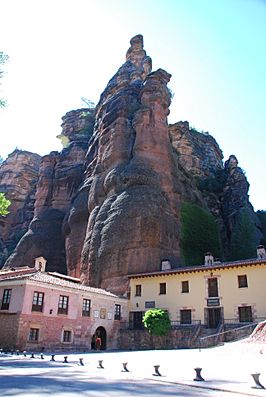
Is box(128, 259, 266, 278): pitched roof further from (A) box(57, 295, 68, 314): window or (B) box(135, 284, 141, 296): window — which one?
(A) box(57, 295, 68, 314): window

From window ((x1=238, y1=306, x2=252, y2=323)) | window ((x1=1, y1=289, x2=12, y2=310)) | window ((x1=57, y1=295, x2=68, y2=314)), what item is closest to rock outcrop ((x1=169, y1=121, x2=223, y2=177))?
window ((x1=238, y1=306, x2=252, y2=323))

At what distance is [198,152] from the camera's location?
71938mm

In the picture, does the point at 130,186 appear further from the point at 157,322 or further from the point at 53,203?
the point at 53,203

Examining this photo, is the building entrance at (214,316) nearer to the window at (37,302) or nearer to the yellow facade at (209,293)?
the yellow facade at (209,293)

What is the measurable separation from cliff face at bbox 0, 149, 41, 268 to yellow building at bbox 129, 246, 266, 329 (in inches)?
1681

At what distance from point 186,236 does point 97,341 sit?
64.5ft

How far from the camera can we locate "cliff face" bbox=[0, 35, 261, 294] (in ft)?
135

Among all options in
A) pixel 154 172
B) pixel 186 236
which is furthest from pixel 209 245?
pixel 154 172

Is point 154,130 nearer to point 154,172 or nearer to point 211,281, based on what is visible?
point 154,172

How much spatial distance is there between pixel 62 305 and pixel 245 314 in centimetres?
1479

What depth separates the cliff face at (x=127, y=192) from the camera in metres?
41.2

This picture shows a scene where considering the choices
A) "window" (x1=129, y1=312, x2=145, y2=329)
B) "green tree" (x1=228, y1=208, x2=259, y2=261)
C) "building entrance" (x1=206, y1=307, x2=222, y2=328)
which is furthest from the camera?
"green tree" (x1=228, y1=208, x2=259, y2=261)

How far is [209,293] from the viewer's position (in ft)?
103

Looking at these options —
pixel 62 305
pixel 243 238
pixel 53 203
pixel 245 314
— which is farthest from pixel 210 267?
pixel 53 203
